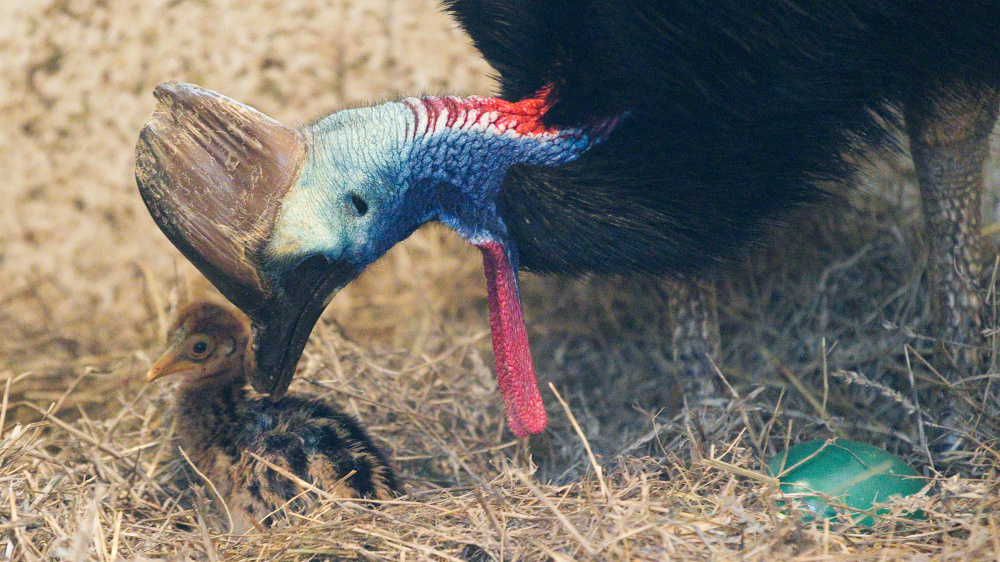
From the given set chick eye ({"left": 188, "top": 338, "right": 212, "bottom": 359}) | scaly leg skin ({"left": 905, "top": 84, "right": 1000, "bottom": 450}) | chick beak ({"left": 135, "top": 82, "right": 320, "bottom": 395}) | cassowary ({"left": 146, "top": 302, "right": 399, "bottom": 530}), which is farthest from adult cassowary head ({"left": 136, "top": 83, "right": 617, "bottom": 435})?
scaly leg skin ({"left": 905, "top": 84, "right": 1000, "bottom": 450})

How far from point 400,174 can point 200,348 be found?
0.81 meters

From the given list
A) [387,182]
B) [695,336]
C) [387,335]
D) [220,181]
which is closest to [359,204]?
[387,182]

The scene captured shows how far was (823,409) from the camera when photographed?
226 cm

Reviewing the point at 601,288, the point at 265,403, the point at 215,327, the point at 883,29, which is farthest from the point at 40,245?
the point at 883,29

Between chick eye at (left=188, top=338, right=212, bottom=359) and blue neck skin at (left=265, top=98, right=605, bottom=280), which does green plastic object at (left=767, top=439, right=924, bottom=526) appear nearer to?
blue neck skin at (left=265, top=98, right=605, bottom=280)

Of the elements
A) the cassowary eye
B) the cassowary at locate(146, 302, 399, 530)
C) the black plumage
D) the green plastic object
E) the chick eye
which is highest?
the black plumage

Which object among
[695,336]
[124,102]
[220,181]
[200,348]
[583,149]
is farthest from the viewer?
[124,102]

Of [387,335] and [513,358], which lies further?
[387,335]

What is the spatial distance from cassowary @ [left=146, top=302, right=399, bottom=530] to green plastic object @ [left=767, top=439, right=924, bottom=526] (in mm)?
972

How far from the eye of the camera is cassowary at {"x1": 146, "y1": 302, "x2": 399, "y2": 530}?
6.65 feet

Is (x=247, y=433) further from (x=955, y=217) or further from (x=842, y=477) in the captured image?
(x=955, y=217)

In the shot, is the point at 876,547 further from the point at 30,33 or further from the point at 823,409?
the point at 30,33

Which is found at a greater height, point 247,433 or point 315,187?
point 315,187

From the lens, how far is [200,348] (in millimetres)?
2238
